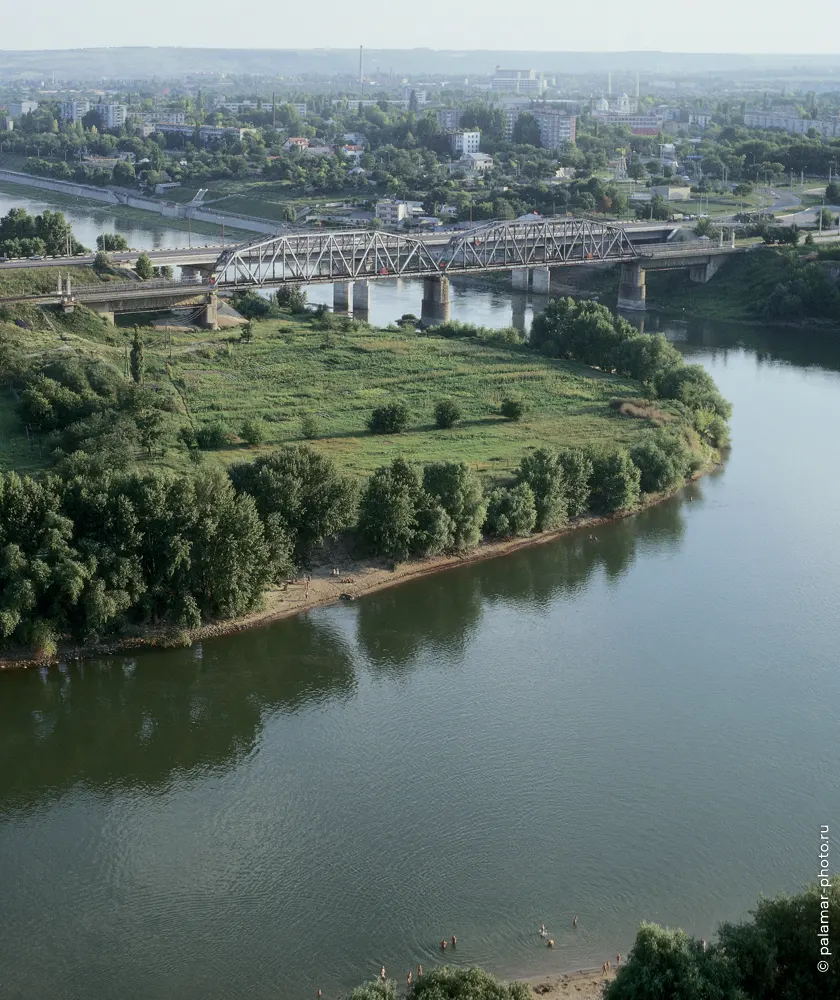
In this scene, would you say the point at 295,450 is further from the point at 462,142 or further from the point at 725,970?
the point at 462,142

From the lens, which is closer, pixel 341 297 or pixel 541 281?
pixel 341 297

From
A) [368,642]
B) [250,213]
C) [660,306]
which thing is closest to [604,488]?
[368,642]

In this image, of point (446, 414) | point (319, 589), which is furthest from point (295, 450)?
point (446, 414)

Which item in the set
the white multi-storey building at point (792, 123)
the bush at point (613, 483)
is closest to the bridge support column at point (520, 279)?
the bush at point (613, 483)

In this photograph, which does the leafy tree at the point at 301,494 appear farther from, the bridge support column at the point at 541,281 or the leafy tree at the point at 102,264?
the bridge support column at the point at 541,281

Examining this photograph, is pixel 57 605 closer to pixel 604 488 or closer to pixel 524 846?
pixel 524 846

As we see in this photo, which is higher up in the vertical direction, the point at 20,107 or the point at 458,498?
the point at 20,107

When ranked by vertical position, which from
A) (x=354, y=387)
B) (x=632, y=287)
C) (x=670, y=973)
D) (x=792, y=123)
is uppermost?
(x=792, y=123)
